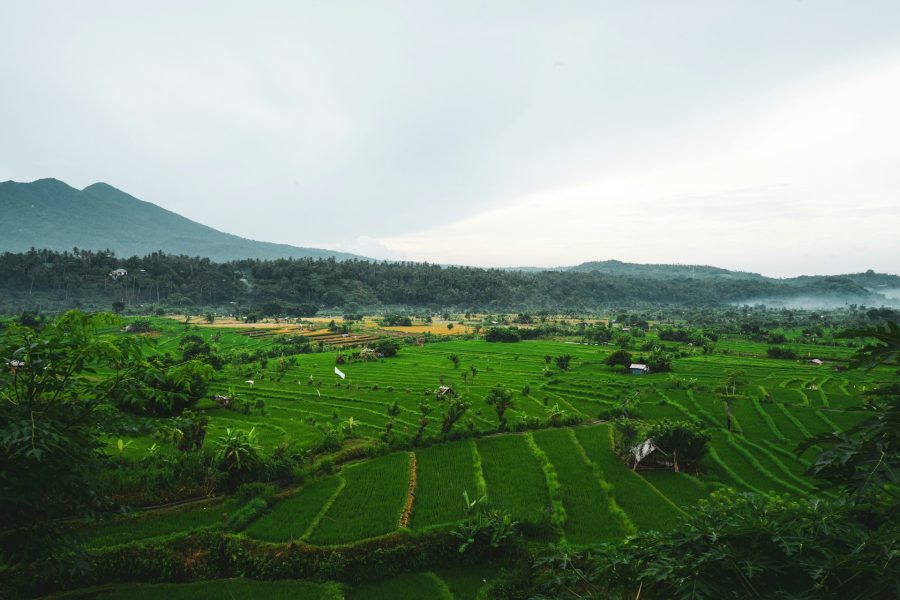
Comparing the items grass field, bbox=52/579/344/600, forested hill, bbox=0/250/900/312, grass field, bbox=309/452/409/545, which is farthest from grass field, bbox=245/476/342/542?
forested hill, bbox=0/250/900/312

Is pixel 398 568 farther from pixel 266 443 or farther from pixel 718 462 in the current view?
pixel 718 462

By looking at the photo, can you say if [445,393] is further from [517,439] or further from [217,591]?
[217,591]

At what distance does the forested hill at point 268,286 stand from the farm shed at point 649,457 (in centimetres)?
11300

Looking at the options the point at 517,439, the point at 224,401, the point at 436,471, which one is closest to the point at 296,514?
the point at 436,471

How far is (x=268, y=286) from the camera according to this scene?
5689 inches

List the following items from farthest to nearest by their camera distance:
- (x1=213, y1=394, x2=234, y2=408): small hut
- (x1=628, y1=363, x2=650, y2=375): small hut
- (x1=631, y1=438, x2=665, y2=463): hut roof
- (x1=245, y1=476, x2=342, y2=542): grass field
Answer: (x1=628, y1=363, x2=650, y2=375): small hut < (x1=213, y1=394, x2=234, y2=408): small hut < (x1=631, y1=438, x2=665, y2=463): hut roof < (x1=245, y1=476, x2=342, y2=542): grass field

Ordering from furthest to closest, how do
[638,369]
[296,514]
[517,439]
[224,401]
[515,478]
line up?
[638,369] → [224,401] → [517,439] → [515,478] → [296,514]

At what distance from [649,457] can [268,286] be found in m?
141

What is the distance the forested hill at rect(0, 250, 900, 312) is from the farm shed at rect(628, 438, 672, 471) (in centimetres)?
11300

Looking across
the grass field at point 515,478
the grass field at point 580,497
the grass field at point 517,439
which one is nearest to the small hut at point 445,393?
the grass field at point 517,439

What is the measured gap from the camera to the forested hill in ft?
389

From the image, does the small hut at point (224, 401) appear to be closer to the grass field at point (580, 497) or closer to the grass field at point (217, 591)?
the grass field at point (217, 591)

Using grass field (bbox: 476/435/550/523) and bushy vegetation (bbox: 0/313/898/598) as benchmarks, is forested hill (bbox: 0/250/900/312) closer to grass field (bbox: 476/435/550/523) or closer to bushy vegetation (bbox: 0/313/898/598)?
bushy vegetation (bbox: 0/313/898/598)

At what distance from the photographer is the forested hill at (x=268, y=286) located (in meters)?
119
